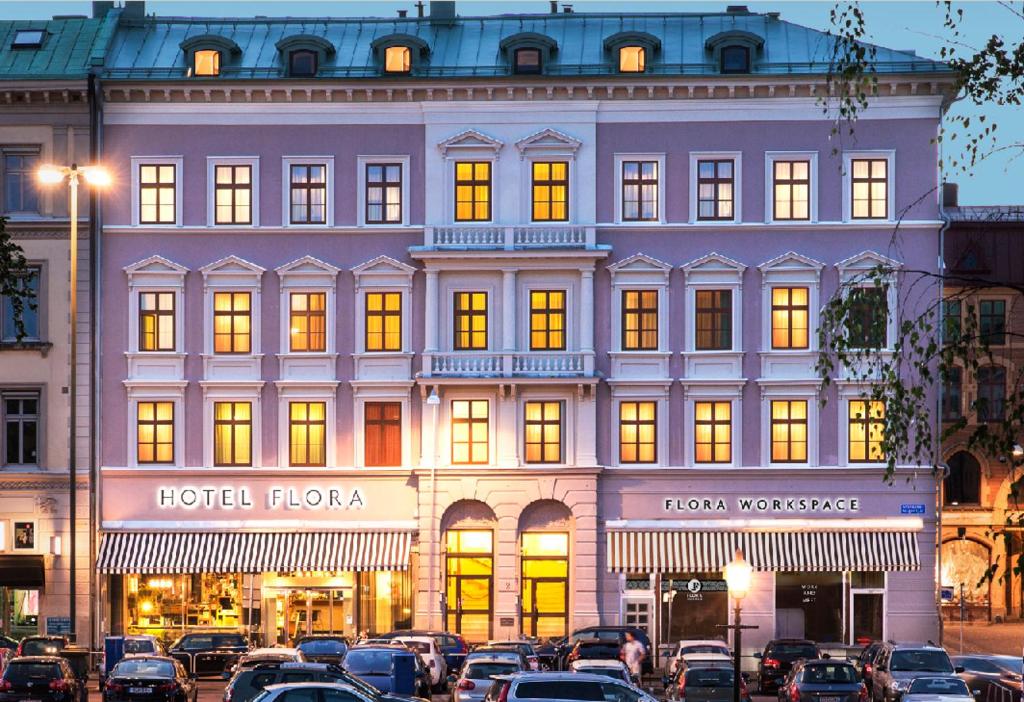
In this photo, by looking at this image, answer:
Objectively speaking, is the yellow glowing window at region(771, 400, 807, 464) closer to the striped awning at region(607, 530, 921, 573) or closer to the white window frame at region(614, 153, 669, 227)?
the striped awning at region(607, 530, 921, 573)

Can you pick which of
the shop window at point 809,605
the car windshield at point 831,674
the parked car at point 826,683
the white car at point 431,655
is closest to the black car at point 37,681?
the white car at point 431,655

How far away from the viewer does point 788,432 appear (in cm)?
6266

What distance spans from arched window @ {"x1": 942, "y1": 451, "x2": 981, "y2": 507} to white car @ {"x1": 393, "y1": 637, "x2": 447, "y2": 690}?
38.2m

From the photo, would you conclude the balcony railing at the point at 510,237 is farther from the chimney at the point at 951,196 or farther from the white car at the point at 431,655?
the chimney at the point at 951,196

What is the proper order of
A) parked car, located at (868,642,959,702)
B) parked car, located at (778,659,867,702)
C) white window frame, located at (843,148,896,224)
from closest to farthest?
parked car, located at (778,659,867,702), parked car, located at (868,642,959,702), white window frame, located at (843,148,896,224)

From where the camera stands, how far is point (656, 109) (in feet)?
207

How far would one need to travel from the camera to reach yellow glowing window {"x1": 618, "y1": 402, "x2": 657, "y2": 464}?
6294 cm

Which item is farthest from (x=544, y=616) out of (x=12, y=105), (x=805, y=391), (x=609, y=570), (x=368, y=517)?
(x=12, y=105)

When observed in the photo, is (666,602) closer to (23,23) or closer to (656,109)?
(656,109)

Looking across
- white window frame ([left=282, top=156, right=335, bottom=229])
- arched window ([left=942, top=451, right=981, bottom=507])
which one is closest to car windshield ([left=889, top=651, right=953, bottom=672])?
white window frame ([left=282, top=156, right=335, bottom=229])

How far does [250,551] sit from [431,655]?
13343 mm

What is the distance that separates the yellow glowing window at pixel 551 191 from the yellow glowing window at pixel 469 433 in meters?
6.52

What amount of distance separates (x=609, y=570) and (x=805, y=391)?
338 inches

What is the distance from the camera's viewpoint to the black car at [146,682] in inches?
1633
